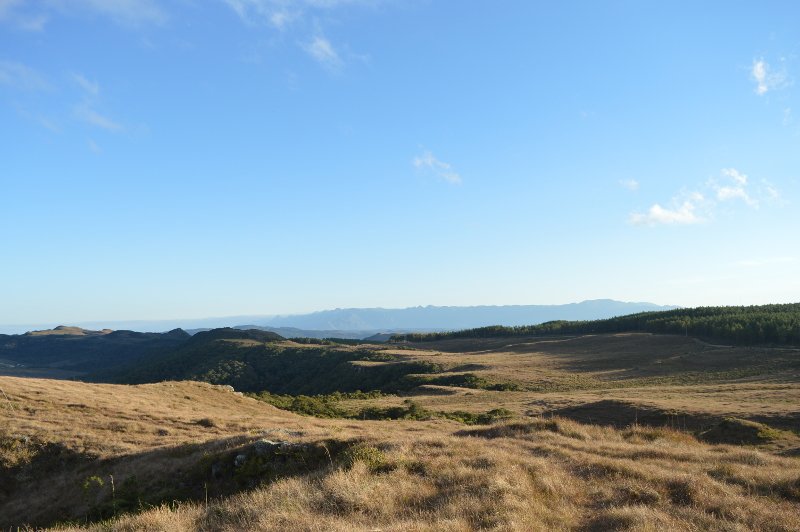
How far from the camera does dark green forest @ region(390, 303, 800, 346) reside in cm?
9019

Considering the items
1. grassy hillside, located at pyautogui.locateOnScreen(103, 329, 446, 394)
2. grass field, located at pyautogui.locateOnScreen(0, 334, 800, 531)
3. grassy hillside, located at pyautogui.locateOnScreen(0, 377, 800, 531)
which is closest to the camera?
grassy hillside, located at pyautogui.locateOnScreen(0, 377, 800, 531)

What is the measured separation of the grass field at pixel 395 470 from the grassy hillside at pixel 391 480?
6 centimetres

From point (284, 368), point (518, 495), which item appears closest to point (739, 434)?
point (518, 495)

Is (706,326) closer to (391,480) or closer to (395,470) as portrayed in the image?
(395,470)

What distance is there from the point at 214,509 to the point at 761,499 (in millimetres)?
11617

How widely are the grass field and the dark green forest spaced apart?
69012 millimetres

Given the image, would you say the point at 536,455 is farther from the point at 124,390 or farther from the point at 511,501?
the point at 124,390

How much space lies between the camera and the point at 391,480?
35.5 ft

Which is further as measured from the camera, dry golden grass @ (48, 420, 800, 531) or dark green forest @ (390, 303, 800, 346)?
dark green forest @ (390, 303, 800, 346)

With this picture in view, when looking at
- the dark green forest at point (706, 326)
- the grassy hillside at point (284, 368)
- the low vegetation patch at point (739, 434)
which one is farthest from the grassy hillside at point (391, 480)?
the dark green forest at point (706, 326)

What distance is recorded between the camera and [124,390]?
3872cm

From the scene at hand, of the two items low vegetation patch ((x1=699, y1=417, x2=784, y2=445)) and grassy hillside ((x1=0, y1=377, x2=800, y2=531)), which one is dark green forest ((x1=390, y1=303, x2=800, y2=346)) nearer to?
low vegetation patch ((x1=699, y1=417, x2=784, y2=445))

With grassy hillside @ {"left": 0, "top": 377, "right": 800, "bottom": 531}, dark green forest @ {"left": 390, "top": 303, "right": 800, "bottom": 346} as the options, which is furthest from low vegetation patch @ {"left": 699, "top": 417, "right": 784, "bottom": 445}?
dark green forest @ {"left": 390, "top": 303, "right": 800, "bottom": 346}

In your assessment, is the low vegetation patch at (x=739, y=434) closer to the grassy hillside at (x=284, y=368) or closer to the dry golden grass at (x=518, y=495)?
the dry golden grass at (x=518, y=495)
